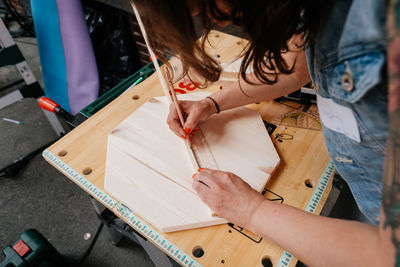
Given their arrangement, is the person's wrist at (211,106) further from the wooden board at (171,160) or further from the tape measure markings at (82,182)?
the tape measure markings at (82,182)

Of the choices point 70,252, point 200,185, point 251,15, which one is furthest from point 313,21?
point 70,252

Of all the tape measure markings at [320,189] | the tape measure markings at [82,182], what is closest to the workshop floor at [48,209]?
the tape measure markings at [320,189]

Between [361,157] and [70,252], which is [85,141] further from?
[70,252]

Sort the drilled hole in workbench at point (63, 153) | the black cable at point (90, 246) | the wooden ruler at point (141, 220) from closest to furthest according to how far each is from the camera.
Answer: the wooden ruler at point (141, 220), the drilled hole in workbench at point (63, 153), the black cable at point (90, 246)

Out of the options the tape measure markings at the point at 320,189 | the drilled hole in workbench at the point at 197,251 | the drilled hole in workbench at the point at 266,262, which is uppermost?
the drilled hole in workbench at the point at 197,251

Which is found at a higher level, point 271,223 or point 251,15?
point 251,15

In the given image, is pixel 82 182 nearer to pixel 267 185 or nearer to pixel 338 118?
pixel 267 185

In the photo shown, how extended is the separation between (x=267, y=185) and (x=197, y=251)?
246mm

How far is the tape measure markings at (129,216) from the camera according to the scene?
0.58m

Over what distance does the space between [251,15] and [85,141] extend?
0.63 metres

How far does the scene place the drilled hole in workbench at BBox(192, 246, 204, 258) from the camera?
Answer: 579mm

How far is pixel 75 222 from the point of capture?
4.97 feet

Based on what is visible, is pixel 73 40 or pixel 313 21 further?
pixel 73 40

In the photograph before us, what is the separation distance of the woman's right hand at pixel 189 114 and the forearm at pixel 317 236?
0.31m
